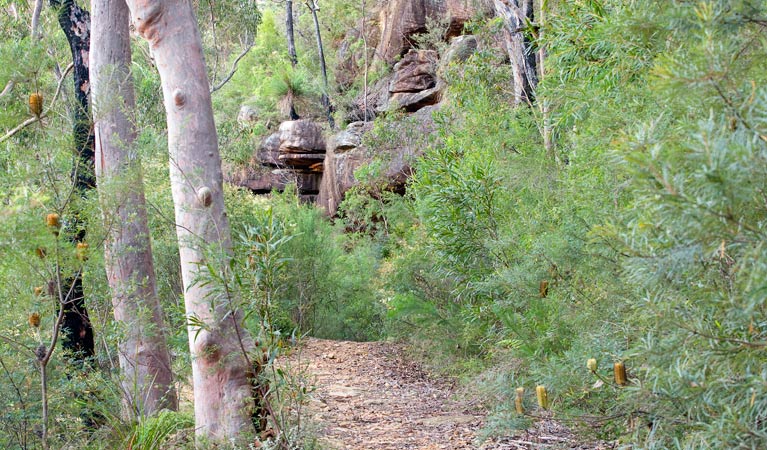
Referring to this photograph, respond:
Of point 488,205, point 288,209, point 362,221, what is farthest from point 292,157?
point 488,205

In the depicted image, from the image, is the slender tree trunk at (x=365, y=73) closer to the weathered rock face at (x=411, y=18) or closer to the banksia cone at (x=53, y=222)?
the weathered rock face at (x=411, y=18)

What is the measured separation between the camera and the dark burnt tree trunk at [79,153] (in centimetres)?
473

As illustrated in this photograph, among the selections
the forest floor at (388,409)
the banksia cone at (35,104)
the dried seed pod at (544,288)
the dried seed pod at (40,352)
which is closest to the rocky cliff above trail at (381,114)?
the forest floor at (388,409)

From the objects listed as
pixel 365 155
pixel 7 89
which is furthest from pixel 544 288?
pixel 365 155

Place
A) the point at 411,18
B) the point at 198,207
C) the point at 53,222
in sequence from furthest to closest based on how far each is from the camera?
the point at 411,18 → the point at 198,207 → the point at 53,222

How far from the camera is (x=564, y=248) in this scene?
14.7 ft

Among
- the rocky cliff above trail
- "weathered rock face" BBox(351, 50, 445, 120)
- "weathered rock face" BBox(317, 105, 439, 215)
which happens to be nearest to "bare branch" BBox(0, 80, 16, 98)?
"weathered rock face" BBox(317, 105, 439, 215)

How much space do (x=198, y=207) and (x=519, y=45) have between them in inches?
228

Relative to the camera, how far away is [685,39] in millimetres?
2115

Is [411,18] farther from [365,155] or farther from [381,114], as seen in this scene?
[365,155]

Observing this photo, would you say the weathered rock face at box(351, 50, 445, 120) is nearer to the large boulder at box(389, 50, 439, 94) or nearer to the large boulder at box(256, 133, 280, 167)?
the large boulder at box(389, 50, 439, 94)

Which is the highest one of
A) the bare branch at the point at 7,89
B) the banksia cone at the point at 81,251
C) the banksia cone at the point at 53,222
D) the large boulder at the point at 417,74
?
the bare branch at the point at 7,89

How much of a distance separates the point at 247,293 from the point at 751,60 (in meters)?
2.53

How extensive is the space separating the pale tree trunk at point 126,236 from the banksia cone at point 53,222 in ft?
3.41
